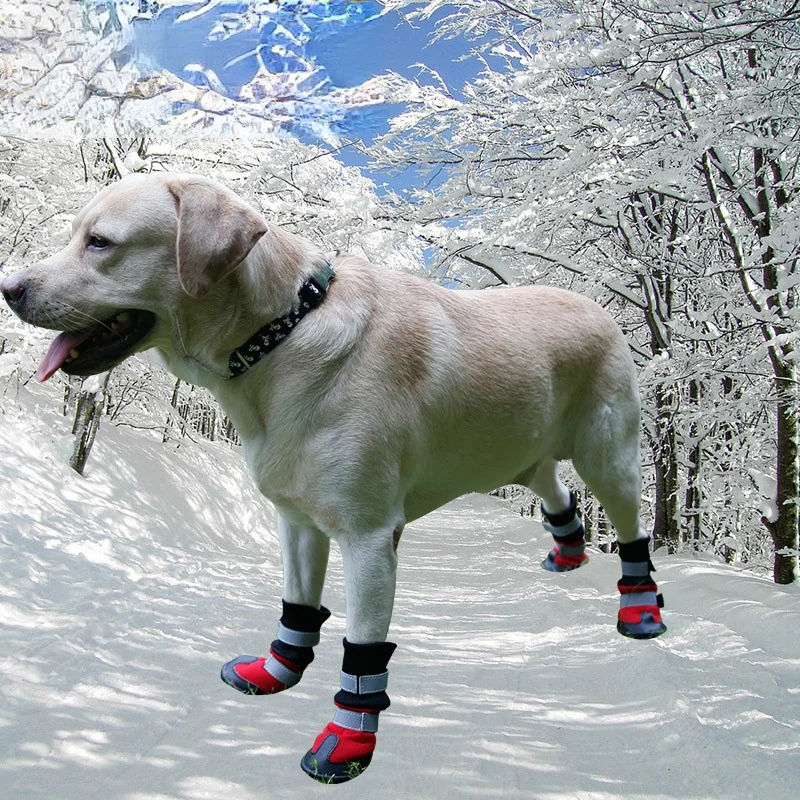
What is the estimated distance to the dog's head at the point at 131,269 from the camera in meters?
1.74

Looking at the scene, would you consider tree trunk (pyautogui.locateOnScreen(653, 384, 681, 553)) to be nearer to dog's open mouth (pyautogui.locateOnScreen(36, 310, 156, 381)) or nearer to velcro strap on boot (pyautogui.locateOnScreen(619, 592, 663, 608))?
velcro strap on boot (pyautogui.locateOnScreen(619, 592, 663, 608))

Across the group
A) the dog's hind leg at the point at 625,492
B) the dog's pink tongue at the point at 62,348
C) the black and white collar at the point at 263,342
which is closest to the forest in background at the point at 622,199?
the dog's hind leg at the point at 625,492

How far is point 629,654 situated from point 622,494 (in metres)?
0.68

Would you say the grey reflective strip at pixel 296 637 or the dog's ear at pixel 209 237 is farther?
the grey reflective strip at pixel 296 637

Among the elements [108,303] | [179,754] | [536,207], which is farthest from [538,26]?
[179,754]

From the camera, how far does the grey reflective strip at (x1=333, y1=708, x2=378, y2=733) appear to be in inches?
74.5

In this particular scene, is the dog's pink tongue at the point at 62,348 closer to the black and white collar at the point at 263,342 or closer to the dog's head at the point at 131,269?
the dog's head at the point at 131,269

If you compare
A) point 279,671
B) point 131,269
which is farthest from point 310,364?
point 279,671

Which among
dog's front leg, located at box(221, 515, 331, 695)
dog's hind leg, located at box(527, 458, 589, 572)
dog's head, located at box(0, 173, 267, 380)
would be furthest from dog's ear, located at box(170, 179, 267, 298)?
dog's hind leg, located at box(527, 458, 589, 572)

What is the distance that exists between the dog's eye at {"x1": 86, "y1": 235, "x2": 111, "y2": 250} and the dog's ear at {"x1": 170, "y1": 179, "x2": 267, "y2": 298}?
20cm

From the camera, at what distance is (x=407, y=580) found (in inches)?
219

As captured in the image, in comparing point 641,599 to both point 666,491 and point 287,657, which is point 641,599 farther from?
point 666,491

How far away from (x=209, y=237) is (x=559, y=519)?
2.06 m

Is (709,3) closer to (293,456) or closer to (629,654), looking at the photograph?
(293,456)
